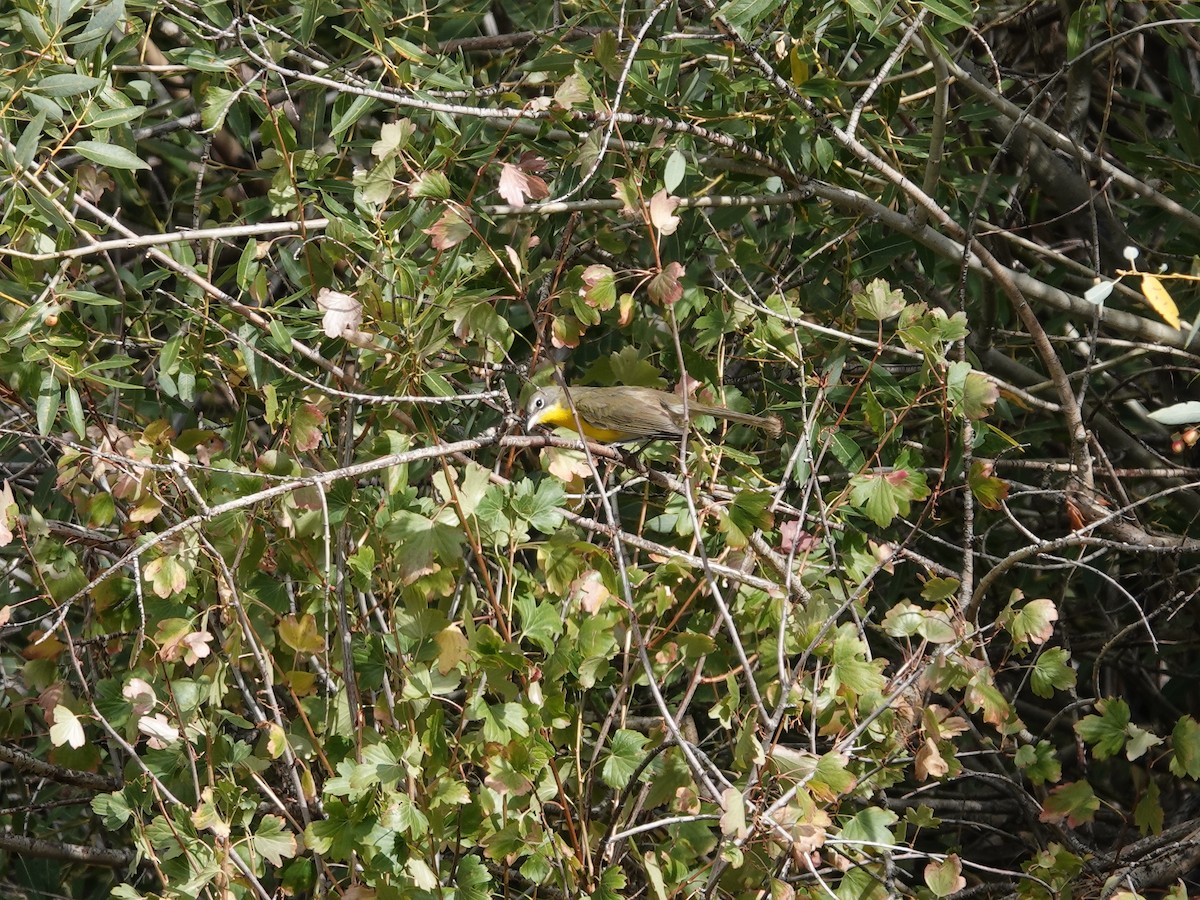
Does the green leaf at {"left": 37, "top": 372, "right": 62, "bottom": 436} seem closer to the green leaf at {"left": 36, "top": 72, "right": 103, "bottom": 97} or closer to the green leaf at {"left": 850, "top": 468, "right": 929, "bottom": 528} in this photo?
the green leaf at {"left": 36, "top": 72, "right": 103, "bottom": 97}

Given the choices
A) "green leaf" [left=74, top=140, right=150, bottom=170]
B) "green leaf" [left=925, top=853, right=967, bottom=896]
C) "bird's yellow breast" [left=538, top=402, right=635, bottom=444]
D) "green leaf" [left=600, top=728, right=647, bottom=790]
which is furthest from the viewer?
"bird's yellow breast" [left=538, top=402, right=635, bottom=444]

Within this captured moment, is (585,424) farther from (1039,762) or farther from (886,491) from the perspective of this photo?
(1039,762)

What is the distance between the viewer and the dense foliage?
2.76m

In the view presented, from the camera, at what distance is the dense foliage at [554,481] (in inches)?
109

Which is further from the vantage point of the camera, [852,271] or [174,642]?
[852,271]

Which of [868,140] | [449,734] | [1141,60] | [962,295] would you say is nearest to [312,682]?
[449,734]

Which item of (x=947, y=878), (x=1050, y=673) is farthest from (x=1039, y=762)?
(x=947, y=878)

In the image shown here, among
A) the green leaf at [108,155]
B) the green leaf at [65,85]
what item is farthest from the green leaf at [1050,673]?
the green leaf at [65,85]

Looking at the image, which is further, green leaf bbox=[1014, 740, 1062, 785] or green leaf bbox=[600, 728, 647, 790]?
green leaf bbox=[1014, 740, 1062, 785]

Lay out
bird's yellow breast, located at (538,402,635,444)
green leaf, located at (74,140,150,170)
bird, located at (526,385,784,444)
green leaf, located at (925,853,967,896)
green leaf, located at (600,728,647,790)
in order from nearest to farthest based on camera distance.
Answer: green leaf, located at (925,853,967,896) < green leaf, located at (600,728,647,790) < green leaf, located at (74,140,150,170) < bird, located at (526,385,784,444) < bird's yellow breast, located at (538,402,635,444)

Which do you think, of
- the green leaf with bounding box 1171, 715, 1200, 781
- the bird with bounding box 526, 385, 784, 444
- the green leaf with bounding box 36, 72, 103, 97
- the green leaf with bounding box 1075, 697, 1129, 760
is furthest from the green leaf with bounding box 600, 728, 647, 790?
the green leaf with bounding box 36, 72, 103, 97

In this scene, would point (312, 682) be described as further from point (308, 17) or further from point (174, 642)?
point (308, 17)

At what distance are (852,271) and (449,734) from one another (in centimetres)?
179

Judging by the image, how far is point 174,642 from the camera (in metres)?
2.77
